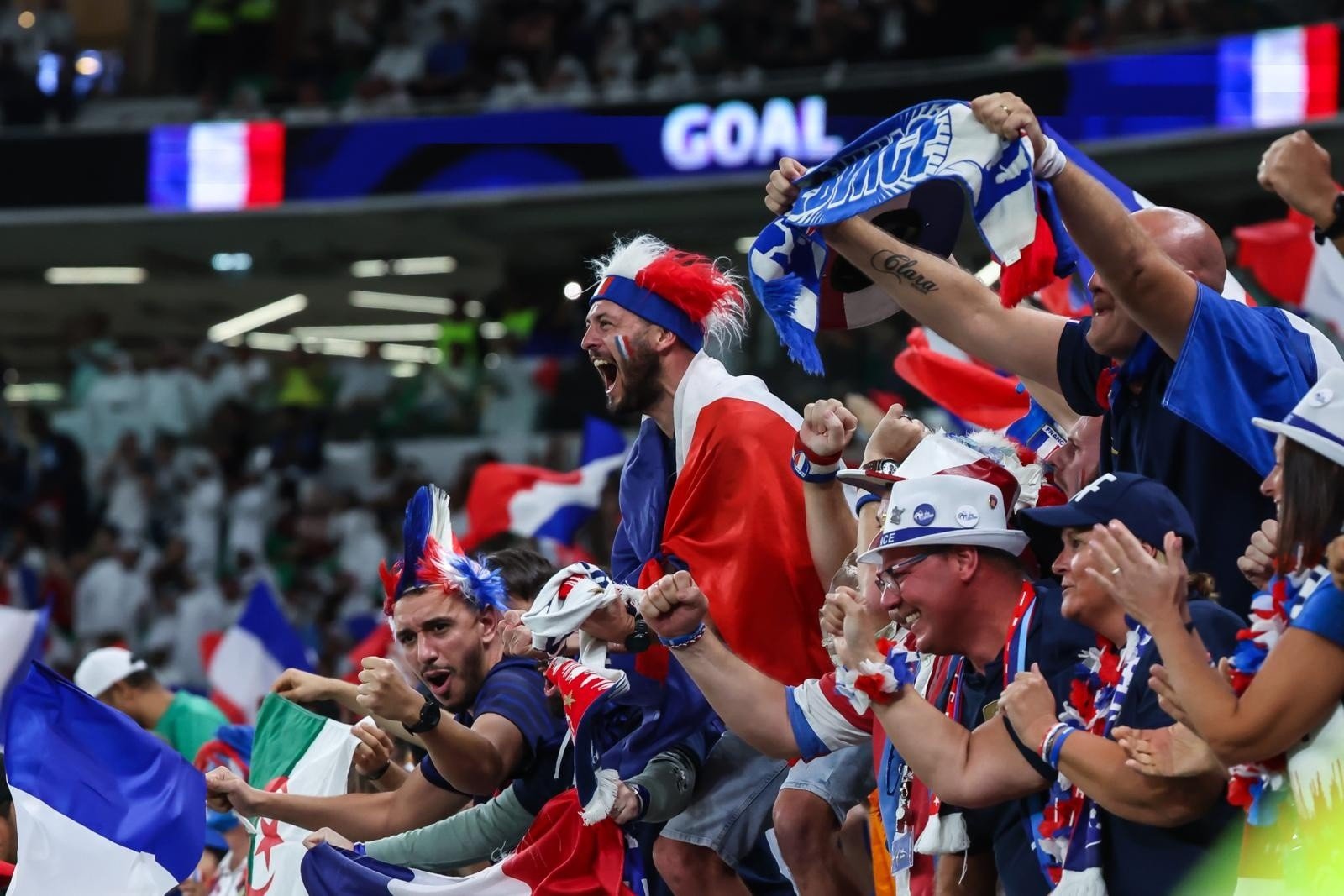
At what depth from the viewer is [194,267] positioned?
1936 centimetres

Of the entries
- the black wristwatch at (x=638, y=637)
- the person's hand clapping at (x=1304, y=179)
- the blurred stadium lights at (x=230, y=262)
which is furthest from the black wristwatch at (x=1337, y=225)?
the blurred stadium lights at (x=230, y=262)

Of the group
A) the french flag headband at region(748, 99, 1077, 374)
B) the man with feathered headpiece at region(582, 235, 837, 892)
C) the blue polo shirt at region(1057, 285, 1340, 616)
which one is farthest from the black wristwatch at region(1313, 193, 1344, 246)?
the man with feathered headpiece at region(582, 235, 837, 892)

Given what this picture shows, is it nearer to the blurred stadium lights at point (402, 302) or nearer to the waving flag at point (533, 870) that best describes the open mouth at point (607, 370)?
the waving flag at point (533, 870)

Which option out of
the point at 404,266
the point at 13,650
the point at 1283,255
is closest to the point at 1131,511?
the point at 13,650

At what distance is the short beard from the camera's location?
4.72 metres

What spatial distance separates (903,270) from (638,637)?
3.14 feet

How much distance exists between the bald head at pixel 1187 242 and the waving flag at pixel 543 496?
15.5 feet

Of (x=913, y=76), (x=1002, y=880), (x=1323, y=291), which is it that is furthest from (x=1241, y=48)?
(x=1002, y=880)

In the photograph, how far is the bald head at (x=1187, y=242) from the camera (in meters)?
3.92

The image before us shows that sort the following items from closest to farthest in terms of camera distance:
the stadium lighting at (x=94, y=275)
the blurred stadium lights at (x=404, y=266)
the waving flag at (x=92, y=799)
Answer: the waving flag at (x=92, y=799), the blurred stadium lights at (x=404, y=266), the stadium lighting at (x=94, y=275)

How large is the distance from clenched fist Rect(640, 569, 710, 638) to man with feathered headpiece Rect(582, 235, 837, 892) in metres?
0.48

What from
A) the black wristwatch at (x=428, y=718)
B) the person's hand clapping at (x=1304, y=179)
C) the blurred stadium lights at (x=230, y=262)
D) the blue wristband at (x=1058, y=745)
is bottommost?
the blurred stadium lights at (x=230, y=262)

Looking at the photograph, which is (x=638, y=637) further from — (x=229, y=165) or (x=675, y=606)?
(x=229, y=165)

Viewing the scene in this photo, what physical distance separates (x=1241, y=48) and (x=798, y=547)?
368 inches
